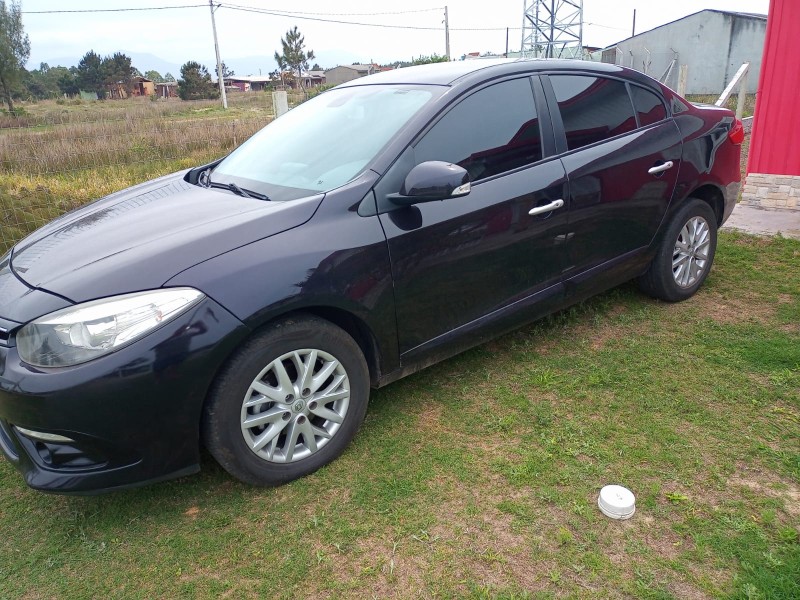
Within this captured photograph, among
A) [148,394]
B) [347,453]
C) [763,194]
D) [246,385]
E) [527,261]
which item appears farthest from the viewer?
[763,194]

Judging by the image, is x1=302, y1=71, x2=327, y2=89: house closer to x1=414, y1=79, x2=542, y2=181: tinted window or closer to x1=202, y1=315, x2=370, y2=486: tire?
x1=414, y1=79, x2=542, y2=181: tinted window

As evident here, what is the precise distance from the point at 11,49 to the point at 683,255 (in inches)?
1977

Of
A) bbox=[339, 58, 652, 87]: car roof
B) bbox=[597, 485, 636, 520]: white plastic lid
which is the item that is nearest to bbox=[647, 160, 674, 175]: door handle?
bbox=[339, 58, 652, 87]: car roof

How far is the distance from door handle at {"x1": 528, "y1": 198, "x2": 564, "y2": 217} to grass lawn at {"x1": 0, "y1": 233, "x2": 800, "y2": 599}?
91cm

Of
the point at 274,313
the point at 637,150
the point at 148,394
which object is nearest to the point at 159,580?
the point at 148,394

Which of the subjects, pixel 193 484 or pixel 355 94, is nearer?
pixel 193 484

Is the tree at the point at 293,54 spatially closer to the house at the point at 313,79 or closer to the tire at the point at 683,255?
the house at the point at 313,79

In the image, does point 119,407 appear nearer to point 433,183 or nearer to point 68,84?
point 433,183

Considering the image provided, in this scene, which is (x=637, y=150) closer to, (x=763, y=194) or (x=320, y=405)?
(x=320, y=405)

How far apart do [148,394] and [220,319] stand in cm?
36

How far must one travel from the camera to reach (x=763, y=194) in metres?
6.39

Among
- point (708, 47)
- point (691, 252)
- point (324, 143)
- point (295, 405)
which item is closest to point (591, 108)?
point (691, 252)

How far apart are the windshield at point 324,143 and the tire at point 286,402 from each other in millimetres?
725

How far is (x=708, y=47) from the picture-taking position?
2994 centimetres
